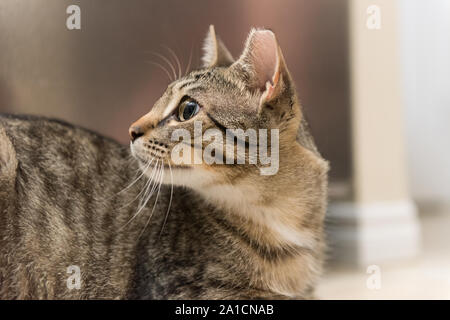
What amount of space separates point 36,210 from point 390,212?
736 millimetres

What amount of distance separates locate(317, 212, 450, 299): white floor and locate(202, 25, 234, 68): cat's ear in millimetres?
457

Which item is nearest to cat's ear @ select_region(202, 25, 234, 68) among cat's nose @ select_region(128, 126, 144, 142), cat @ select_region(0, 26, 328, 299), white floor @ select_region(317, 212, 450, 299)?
cat @ select_region(0, 26, 328, 299)

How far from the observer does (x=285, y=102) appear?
2.43ft

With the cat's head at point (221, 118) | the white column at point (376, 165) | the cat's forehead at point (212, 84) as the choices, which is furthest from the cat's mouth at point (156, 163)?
the white column at point (376, 165)

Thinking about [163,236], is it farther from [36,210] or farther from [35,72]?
[35,72]

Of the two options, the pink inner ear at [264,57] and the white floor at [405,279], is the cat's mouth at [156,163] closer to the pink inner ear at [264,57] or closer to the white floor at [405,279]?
the pink inner ear at [264,57]

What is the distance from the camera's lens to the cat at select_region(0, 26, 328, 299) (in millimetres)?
734

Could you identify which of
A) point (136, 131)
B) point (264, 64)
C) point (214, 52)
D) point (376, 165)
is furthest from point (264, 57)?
point (376, 165)

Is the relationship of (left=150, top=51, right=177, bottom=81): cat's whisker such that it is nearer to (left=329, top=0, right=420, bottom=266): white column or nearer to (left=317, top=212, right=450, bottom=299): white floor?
(left=329, top=0, right=420, bottom=266): white column

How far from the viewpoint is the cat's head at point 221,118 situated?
28.1 inches

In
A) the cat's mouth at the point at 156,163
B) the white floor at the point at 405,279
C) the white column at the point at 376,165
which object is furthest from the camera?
the white column at the point at 376,165
